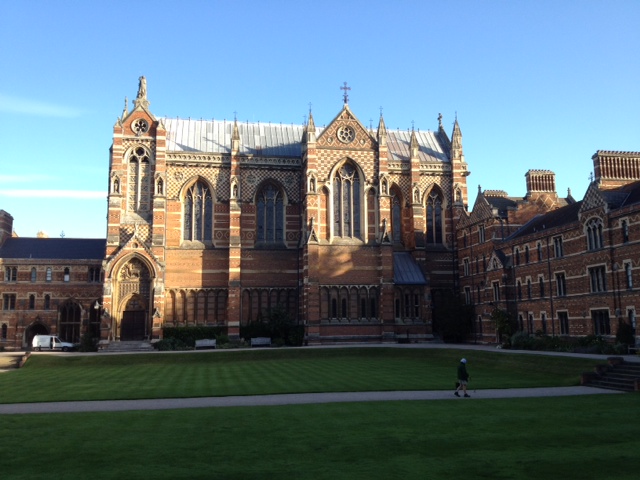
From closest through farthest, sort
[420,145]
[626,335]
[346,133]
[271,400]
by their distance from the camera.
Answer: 1. [271,400]
2. [626,335]
3. [346,133]
4. [420,145]

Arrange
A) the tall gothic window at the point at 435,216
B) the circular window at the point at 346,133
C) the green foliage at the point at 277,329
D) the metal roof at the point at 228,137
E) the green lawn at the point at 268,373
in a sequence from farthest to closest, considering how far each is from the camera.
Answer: the tall gothic window at the point at 435,216
the metal roof at the point at 228,137
the circular window at the point at 346,133
the green foliage at the point at 277,329
the green lawn at the point at 268,373

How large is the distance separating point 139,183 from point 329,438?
46.5m

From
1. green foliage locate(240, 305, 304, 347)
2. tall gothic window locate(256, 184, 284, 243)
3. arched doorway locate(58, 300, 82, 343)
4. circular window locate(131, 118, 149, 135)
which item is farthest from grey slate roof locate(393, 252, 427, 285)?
arched doorway locate(58, 300, 82, 343)

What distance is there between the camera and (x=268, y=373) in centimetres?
3209

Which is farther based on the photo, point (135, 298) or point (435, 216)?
point (435, 216)

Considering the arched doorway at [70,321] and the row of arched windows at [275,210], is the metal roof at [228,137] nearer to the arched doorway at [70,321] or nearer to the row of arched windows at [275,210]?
the row of arched windows at [275,210]

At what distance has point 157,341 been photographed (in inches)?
2021

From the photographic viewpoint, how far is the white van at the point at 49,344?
177 feet

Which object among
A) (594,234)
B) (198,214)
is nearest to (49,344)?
(198,214)

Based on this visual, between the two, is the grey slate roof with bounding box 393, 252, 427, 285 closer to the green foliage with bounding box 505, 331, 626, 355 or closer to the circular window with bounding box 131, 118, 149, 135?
the green foliage with bounding box 505, 331, 626, 355

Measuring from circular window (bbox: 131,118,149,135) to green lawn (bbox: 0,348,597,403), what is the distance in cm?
2350

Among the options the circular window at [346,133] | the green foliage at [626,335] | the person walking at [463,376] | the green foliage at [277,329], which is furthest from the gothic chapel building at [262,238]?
the person walking at [463,376]

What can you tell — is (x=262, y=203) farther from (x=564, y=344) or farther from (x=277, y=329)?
(x=564, y=344)

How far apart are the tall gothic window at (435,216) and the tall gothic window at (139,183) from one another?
28385mm
